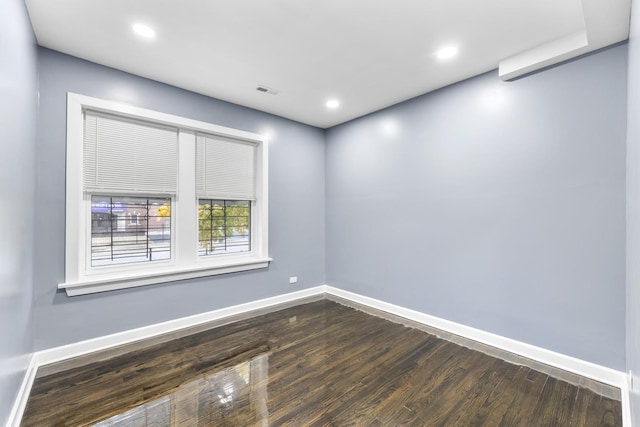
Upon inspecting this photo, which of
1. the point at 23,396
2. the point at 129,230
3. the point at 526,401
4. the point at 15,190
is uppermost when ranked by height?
the point at 15,190

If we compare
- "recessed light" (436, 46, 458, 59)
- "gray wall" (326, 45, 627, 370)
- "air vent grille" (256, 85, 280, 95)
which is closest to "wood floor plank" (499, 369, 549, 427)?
"gray wall" (326, 45, 627, 370)

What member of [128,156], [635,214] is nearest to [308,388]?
[635,214]

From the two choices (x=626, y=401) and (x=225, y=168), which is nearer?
(x=626, y=401)

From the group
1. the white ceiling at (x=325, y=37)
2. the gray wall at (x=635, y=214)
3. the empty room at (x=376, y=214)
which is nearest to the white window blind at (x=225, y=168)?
the empty room at (x=376, y=214)

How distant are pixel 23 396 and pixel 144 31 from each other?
112 inches

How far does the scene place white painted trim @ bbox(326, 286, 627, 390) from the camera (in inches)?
86.9

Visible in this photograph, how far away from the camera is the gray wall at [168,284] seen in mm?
2504

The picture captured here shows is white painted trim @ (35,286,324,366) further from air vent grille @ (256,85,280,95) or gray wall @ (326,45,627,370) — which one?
air vent grille @ (256,85,280,95)

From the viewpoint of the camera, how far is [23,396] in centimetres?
196

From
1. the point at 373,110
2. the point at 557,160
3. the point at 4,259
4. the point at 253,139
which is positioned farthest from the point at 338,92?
the point at 4,259

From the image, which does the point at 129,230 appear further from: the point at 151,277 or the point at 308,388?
the point at 308,388

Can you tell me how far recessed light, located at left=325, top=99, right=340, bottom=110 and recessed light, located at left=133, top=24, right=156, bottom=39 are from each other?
2.00m

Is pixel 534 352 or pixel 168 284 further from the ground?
pixel 168 284

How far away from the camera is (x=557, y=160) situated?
2453mm
